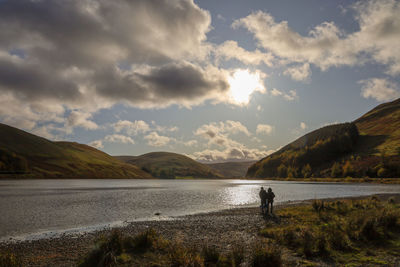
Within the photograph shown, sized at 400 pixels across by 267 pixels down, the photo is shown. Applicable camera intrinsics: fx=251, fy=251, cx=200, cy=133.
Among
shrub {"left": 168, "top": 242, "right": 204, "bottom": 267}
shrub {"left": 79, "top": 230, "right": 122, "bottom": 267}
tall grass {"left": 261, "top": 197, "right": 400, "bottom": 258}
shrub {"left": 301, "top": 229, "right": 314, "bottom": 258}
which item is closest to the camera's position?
shrub {"left": 168, "top": 242, "right": 204, "bottom": 267}

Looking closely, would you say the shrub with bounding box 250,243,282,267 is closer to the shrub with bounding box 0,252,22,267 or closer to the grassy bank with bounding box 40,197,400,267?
the grassy bank with bounding box 40,197,400,267

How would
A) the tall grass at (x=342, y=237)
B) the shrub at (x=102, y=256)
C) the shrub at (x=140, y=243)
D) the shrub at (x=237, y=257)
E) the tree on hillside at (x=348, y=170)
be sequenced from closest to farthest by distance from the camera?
the shrub at (x=237, y=257), the shrub at (x=102, y=256), the tall grass at (x=342, y=237), the shrub at (x=140, y=243), the tree on hillside at (x=348, y=170)

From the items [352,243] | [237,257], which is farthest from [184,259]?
[352,243]

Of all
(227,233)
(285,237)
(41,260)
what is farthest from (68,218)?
(285,237)

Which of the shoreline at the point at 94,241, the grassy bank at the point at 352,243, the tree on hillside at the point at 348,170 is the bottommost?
the shoreline at the point at 94,241

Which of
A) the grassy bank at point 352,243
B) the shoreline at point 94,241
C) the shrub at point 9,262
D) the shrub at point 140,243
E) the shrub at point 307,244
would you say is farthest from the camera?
the shrub at point 140,243

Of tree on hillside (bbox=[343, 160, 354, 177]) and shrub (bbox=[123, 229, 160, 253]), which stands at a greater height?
tree on hillside (bbox=[343, 160, 354, 177])

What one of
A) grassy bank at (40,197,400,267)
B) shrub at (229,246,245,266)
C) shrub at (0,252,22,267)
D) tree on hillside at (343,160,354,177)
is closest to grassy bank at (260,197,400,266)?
grassy bank at (40,197,400,267)

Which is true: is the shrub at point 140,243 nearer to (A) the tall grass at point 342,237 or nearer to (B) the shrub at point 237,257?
(B) the shrub at point 237,257

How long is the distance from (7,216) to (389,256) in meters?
39.4

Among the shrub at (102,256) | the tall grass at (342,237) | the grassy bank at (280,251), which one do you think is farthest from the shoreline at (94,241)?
the tall grass at (342,237)

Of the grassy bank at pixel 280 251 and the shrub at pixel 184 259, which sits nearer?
the shrub at pixel 184 259

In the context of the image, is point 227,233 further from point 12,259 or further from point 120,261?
point 12,259

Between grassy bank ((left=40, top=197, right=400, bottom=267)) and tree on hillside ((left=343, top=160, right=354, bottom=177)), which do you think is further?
tree on hillside ((left=343, top=160, right=354, bottom=177))
